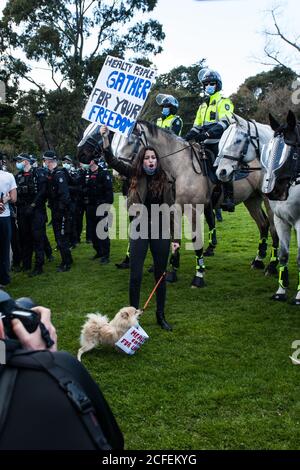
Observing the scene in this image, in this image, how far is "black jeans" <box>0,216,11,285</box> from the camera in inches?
303

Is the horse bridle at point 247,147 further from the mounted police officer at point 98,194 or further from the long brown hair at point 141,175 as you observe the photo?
the mounted police officer at point 98,194

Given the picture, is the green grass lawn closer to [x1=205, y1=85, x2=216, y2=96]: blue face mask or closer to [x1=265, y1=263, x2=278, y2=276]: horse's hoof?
[x1=265, y1=263, x2=278, y2=276]: horse's hoof

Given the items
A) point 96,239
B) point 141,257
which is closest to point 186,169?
point 141,257

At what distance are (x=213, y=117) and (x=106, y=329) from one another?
4531 mm

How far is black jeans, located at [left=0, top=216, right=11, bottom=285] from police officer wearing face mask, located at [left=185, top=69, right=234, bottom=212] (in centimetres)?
333

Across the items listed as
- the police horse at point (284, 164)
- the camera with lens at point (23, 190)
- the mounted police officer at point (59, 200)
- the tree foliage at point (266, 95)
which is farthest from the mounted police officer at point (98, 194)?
the tree foliage at point (266, 95)

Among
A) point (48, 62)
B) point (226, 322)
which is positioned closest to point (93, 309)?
point (226, 322)

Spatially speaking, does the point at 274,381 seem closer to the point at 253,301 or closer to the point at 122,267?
the point at 253,301

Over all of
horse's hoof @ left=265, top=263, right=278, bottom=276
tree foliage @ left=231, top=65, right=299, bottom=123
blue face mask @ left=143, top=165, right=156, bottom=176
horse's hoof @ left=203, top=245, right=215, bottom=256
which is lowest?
A: horse's hoof @ left=265, top=263, right=278, bottom=276

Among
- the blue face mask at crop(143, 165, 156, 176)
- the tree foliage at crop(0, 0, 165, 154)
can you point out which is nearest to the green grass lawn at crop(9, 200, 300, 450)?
the blue face mask at crop(143, 165, 156, 176)

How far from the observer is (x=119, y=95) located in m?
6.11

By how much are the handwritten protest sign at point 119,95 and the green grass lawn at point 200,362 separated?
256cm

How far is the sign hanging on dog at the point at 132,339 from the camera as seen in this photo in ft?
15.5

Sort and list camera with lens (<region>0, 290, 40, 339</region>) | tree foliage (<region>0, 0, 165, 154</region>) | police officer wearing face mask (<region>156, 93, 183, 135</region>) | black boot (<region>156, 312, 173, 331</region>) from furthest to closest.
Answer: tree foliage (<region>0, 0, 165, 154</region>), police officer wearing face mask (<region>156, 93, 183, 135</region>), black boot (<region>156, 312, 173, 331</region>), camera with lens (<region>0, 290, 40, 339</region>)
